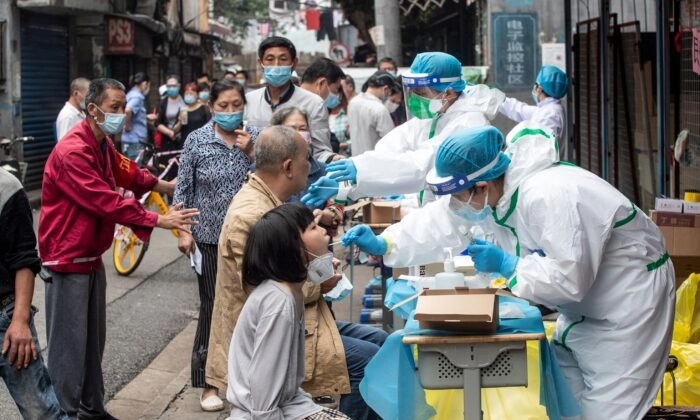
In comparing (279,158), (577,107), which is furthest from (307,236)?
(577,107)

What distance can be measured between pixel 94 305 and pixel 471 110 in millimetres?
2629

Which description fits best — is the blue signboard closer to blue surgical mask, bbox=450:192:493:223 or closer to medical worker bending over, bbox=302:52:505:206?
medical worker bending over, bbox=302:52:505:206

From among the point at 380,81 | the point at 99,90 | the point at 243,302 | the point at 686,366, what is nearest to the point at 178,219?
the point at 99,90

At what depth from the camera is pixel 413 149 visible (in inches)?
309

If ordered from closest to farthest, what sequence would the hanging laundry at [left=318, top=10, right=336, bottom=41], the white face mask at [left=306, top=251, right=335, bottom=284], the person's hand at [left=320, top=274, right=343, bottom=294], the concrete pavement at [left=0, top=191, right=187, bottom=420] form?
the white face mask at [left=306, top=251, right=335, bottom=284]
the person's hand at [left=320, top=274, right=343, bottom=294]
the concrete pavement at [left=0, top=191, right=187, bottom=420]
the hanging laundry at [left=318, top=10, right=336, bottom=41]

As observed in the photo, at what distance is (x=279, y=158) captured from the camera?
553cm

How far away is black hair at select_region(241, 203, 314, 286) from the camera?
14.6 ft

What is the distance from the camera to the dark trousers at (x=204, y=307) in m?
7.16

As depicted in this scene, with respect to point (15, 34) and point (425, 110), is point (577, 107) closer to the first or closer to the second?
point (425, 110)

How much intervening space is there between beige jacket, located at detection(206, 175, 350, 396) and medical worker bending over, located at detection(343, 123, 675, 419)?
77cm

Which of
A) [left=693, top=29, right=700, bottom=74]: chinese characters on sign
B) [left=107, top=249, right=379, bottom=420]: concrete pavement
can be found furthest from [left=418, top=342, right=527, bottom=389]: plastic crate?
[left=693, top=29, right=700, bottom=74]: chinese characters on sign

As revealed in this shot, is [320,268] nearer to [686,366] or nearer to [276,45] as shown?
[686,366]

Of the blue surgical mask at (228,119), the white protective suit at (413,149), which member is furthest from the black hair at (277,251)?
the blue surgical mask at (228,119)

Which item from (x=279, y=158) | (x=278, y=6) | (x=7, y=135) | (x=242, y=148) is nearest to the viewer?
(x=279, y=158)
